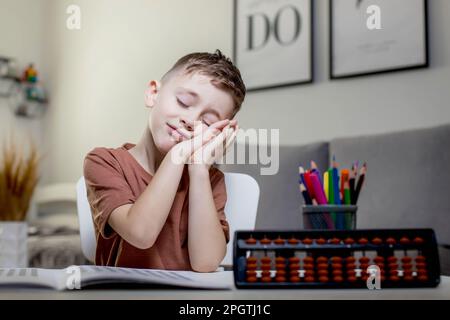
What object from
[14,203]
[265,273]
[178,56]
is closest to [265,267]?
[265,273]

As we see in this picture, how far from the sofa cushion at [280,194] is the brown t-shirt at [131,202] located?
1.96 feet

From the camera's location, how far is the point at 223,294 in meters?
0.34

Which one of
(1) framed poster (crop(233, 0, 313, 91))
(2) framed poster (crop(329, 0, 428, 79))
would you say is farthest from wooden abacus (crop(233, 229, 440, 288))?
(1) framed poster (crop(233, 0, 313, 91))

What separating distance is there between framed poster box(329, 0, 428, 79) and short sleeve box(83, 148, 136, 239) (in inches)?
40.0

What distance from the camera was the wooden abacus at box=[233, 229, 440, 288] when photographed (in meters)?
0.37

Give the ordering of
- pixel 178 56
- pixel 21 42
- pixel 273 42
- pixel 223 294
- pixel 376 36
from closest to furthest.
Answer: pixel 223 294, pixel 178 56, pixel 376 36, pixel 273 42, pixel 21 42

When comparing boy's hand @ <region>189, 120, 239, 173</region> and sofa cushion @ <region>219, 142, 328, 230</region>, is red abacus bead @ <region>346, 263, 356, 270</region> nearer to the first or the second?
boy's hand @ <region>189, 120, 239, 173</region>

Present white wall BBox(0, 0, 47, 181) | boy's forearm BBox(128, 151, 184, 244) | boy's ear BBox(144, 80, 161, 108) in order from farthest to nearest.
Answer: white wall BBox(0, 0, 47, 181) → boy's ear BBox(144, 80, 161, 108) → boy's forearm BBox(128, 151, 184, 244)

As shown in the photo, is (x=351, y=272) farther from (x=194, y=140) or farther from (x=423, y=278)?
(x=194, y=140)

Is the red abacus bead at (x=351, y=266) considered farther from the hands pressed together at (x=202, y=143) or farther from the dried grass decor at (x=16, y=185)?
the dried grass decor at (x=16, y=185)

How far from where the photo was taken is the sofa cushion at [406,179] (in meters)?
1.08

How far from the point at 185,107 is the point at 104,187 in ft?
0.40
